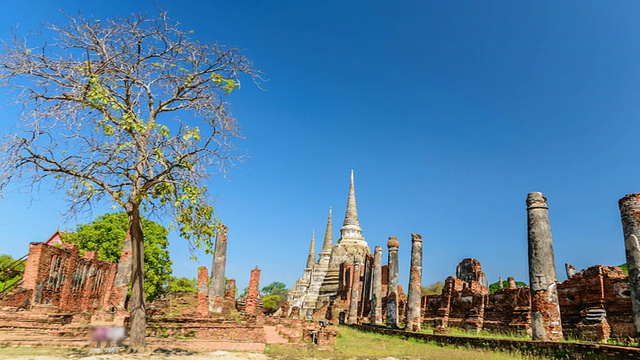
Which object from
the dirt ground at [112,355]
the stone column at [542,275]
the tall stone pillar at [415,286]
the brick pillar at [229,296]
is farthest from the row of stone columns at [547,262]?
the brick pillar at [229,296]

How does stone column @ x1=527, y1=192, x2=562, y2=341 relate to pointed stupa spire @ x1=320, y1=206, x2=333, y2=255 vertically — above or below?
below

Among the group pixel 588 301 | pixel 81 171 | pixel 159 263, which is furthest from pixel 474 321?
pixel 159 263

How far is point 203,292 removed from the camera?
55.9 ft

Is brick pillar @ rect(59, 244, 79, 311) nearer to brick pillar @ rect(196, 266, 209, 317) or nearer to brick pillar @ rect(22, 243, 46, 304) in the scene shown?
brick pillar @ rect(22, 243, 46, 304)

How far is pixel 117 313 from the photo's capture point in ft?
44.5

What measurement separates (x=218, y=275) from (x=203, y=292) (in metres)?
2.17

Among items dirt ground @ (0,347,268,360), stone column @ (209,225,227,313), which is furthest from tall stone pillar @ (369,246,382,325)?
dirt ground @ (0,347,268,360)

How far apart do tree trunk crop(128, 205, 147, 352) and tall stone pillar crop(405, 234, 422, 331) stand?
1135 cm

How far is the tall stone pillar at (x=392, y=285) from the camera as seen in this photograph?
1936 cm

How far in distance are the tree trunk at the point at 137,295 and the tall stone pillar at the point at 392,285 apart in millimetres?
11898

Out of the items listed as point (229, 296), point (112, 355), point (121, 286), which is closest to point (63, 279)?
point (229, 296)

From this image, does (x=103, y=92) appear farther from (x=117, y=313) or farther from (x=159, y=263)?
(x=159, y=263)

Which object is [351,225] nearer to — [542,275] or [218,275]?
[218,275]

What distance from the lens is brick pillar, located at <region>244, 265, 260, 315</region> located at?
60.3 ft
